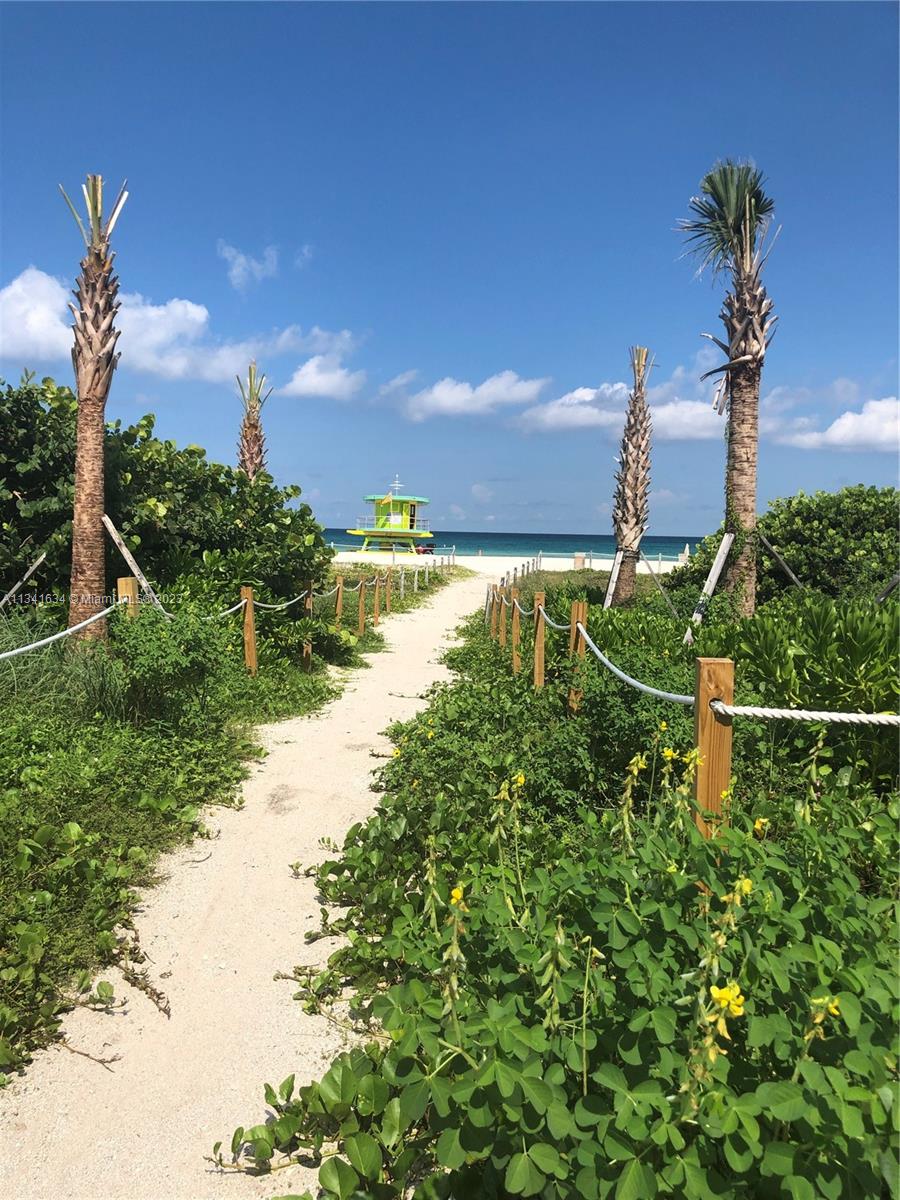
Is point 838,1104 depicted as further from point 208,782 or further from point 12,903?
point 208,782

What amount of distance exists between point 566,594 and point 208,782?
870 cm

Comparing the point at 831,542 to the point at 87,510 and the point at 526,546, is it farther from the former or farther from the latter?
the point at 526,546

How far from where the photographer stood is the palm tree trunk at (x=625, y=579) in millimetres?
14837

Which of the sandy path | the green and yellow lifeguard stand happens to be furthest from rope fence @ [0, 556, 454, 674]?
the green and yellow lifeguard stand

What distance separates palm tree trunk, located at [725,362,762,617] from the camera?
34.2 feet

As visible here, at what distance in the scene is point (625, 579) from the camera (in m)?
15.3

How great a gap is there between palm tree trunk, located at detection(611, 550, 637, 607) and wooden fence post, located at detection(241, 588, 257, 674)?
7.77 meters

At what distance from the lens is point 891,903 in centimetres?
212

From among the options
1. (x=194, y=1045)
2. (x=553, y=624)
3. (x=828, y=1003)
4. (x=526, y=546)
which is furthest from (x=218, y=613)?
(x=526, y=546)

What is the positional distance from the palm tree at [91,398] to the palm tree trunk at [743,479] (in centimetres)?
823

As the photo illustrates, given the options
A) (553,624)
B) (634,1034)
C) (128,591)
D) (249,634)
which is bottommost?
(634,1034)

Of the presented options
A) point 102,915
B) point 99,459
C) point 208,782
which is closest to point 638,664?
point 208,782

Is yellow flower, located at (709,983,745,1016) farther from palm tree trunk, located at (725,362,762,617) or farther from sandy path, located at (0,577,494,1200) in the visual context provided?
palm tree trunk, located at (725,362,762,617)

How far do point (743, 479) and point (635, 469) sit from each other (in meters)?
5.23
